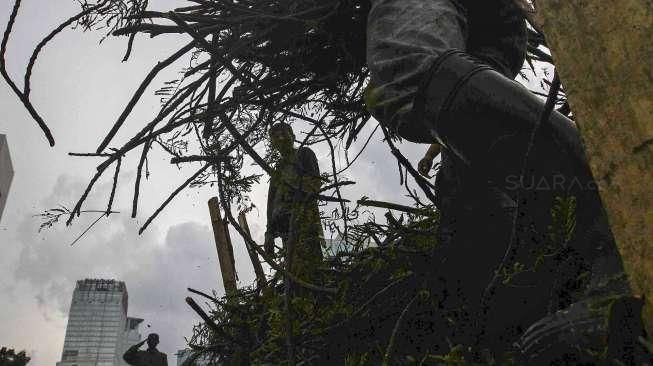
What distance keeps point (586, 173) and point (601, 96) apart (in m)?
0.46

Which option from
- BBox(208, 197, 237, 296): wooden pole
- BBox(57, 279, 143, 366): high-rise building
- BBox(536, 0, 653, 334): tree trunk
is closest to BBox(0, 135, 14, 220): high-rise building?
BBox(208, 197, 237, 296): wooden pole

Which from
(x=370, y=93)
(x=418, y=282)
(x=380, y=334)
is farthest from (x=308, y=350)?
(x=370, y=93)

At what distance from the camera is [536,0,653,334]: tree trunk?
0.63m

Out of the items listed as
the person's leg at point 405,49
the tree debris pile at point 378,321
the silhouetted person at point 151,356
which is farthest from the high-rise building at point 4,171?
the person's leg at point 405,49

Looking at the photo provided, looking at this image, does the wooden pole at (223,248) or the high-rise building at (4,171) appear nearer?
the wooden pole at (223,248)

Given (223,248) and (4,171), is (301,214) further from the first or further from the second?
(4,171)

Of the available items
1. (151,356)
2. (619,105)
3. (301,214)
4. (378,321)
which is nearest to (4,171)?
(151,356)

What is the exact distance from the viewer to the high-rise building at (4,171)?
5750cm

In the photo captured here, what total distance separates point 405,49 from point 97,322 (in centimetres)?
17364

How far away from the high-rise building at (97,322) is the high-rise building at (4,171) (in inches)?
3183

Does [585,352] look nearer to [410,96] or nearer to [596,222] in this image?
[596,222]

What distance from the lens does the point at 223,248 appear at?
367cm

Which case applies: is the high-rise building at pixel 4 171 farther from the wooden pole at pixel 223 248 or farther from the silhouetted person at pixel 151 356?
the wooden pole at pixel 223 248

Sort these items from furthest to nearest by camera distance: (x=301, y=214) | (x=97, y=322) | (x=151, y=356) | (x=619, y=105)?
(x=97, y=322) < (x=151, y=356) < (x=301, y=214) < (x=619, y=105)
